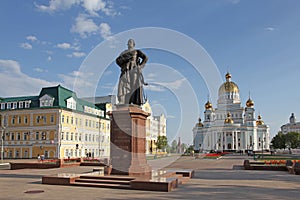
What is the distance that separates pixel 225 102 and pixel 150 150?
113ft

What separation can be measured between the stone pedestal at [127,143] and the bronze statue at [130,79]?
105 centimetres

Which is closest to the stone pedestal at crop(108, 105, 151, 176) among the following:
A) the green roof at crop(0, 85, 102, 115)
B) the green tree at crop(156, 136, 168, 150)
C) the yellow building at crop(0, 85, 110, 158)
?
the yellow building at crop(0, 85, 110, 158)

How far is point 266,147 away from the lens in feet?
357

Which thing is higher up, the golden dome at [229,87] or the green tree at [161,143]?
the golden dome at [229,87]

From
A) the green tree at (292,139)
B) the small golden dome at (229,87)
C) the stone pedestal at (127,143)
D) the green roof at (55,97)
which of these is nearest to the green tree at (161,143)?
the small golden dome at (229,87)

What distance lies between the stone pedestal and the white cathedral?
291 feet

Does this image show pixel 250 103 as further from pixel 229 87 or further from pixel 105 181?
pixel 105 181

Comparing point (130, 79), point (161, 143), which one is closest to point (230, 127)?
point (161, 143)

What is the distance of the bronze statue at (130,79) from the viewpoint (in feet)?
54.9

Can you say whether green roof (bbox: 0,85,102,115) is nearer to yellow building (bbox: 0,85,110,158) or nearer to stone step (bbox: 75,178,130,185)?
yellow building (bbox: 0,85,110,158)

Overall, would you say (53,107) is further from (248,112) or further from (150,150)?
(248,112)

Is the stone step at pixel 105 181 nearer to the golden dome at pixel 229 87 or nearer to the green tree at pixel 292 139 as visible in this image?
the golden dome at pixel 229 87

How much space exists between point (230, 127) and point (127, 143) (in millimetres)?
90033

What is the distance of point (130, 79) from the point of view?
665 inches
